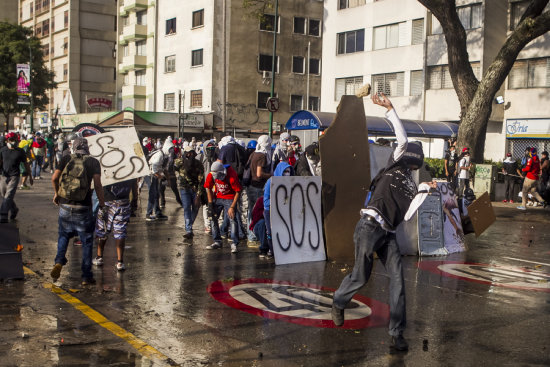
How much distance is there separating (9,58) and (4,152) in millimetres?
47188

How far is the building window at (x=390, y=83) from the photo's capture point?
40000 millimetres

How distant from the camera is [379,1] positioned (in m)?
40.7

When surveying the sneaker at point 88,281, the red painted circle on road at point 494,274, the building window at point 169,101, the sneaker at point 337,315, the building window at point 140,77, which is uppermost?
the building window at point 140,77

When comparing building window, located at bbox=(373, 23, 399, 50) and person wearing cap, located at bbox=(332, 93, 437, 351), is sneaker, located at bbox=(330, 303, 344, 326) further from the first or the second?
building window, located at bbox=(373, 23, 399, 50)

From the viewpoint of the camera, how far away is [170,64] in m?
51.9

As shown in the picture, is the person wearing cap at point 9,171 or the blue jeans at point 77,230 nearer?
the blue jeans at point 77,230

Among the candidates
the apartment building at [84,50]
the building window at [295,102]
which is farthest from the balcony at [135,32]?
the building window at [295,102]

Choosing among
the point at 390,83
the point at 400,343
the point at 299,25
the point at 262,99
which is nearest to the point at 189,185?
the point at 400,343

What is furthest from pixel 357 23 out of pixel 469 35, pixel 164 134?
pixel 164 134

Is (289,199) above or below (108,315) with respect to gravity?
above

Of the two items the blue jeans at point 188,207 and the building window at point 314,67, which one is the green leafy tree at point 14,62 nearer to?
the building window at point 314,67

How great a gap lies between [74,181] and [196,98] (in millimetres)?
41882

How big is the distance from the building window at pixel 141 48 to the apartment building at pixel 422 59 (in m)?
18.4

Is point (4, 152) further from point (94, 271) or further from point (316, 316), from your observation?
point (316, 316)
